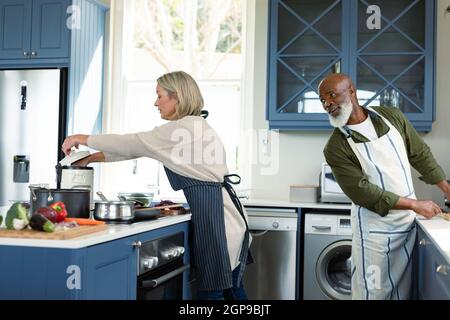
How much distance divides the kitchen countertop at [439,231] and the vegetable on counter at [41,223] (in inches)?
45.1

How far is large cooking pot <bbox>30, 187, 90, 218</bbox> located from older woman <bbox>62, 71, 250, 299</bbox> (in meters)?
0.33

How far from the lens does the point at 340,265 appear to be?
12.3 ft

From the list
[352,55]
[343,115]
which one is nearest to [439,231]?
[343,115]

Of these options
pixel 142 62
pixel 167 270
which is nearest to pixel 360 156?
pixel 167 270

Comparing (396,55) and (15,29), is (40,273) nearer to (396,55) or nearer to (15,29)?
(396,55)

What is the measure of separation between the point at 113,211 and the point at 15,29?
2.87 m

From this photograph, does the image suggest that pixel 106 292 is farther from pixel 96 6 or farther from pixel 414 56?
pixel 96 6

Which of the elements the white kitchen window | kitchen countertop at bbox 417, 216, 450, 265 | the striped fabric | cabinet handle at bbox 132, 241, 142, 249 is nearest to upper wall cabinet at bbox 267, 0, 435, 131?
the white kitchen window

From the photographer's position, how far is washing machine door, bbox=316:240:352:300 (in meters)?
3.63

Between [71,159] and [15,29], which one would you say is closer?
[71,159]

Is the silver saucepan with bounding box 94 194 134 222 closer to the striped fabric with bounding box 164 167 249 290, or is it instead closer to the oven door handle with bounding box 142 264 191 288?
the oven door handle with bounding box 142 264 191 288

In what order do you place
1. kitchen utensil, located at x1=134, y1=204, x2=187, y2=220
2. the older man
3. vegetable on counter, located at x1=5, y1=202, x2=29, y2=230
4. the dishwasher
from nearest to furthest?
vegetable on counter, located at x1=5, y1=202, x2=29, y2=230 < kitchen utensil, located at x1=134, y1=204, x2=187, y2=220 < the older man < the dishwasher

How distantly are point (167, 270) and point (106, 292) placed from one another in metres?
0.49

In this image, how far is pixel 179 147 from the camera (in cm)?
244
